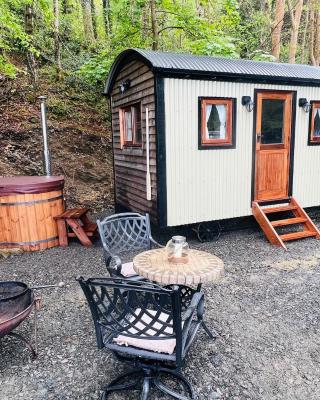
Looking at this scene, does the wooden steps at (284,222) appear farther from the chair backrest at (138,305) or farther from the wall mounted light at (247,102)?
the chair backrest at (138,305)

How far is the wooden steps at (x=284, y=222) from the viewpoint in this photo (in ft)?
17.8

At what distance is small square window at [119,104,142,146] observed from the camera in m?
5.86

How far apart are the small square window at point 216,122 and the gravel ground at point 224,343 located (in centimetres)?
212

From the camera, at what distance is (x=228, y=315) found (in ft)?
10.6

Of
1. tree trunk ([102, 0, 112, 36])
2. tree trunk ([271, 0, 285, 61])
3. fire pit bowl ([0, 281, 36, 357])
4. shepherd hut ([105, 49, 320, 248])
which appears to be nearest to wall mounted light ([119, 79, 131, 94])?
shepherd hut ([105, 49, 320, 248])

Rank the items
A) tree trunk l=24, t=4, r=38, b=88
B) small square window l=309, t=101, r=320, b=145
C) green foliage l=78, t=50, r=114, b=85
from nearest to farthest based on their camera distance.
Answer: small square window l=309, t=101, r=320, b=145
tree trunk l=24, t=4, r=38, b=88
green foliage l=78, t=50, r=114, b=85

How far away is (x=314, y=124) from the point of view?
6.24m

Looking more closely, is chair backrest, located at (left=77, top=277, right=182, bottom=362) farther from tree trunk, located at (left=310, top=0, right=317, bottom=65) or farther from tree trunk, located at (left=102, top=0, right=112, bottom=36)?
tree trunk, located at (left=102, top=0, right=112, bottom=36)

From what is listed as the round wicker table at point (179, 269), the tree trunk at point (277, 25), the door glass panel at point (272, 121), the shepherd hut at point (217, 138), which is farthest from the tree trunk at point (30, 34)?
the round wicker table at point (179, 269)

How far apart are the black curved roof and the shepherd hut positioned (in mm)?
20

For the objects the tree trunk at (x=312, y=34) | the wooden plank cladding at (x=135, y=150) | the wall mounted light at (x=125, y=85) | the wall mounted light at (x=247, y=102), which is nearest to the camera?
the wooden plank cladding at (x=135, y=150)

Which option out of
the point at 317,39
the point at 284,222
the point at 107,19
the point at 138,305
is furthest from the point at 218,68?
the point at 107,19

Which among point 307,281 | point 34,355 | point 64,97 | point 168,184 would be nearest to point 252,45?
point 64,97

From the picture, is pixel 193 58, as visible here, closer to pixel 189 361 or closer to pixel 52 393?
pixel 189 361
